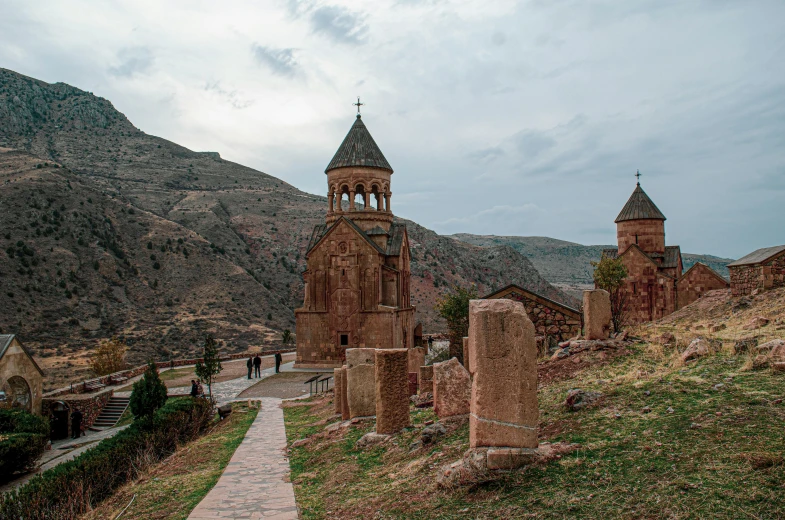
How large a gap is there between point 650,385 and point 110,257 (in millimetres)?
46406

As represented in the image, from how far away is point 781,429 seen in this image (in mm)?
4043

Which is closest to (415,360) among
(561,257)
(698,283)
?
(698,283)

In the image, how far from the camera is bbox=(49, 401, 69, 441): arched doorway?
16.1 m

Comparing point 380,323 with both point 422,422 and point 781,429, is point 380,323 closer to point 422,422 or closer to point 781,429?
point 422,422

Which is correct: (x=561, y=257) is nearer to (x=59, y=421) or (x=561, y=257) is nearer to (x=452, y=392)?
(x=59, y=421)

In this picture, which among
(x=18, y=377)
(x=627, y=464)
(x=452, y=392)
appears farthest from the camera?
(x=18, y=377)

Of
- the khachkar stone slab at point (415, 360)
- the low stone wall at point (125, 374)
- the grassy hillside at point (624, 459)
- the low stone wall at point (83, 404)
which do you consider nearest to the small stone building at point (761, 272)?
the grassy hillside at point (624, 459)

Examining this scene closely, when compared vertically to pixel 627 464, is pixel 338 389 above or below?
below

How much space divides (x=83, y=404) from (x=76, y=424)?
0.83 meters

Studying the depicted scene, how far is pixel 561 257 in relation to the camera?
4906 inches

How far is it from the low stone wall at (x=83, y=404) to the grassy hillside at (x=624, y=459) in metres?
12.2

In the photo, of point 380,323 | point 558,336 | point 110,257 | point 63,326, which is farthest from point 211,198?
point 558,336

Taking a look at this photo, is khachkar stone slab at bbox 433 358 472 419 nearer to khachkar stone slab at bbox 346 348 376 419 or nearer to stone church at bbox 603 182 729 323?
khachkar stone slab at bbox 346 348 376 419

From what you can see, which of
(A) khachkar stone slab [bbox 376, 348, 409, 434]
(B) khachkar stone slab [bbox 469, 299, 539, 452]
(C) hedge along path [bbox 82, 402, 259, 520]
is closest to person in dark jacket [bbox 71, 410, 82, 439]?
(C) hedge along path [bbox 82, 402, 259, 520]
